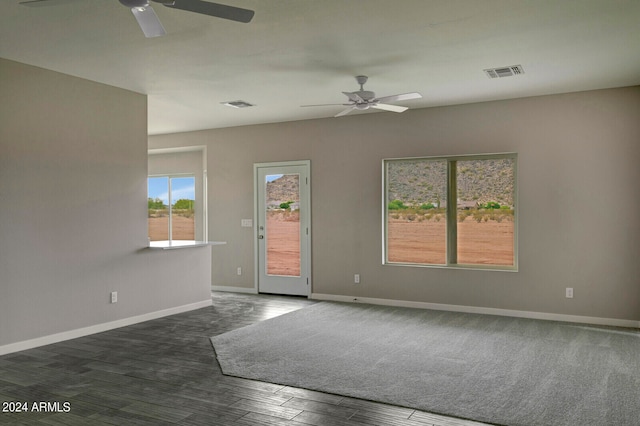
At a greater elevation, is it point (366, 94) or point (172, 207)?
point (366, 94)

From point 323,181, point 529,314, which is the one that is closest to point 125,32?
point 323,181

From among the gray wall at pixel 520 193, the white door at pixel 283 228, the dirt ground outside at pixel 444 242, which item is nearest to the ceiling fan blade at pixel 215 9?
the gray wall at pixel 520 193

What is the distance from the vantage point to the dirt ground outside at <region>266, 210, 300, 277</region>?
7742mm

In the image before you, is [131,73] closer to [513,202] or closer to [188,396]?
[188,396]

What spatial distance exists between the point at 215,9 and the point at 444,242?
4.73 m

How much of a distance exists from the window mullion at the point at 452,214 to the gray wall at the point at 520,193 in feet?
0.71

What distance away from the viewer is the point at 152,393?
3.52m

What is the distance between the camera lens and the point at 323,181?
24.6 feet

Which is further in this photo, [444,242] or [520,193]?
[444,242]

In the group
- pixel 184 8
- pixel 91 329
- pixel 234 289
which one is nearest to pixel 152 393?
pixel 91 329

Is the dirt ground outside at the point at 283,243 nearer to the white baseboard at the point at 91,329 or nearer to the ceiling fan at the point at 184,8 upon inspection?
the white baseboard at the point at 91,329

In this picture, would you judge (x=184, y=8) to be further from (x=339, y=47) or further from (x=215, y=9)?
(x=339, y=47)

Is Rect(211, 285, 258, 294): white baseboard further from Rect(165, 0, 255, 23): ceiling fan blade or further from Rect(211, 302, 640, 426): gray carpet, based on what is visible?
Rect(165, 0, 255, 23): ceiling fan blade

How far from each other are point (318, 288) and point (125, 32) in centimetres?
467
